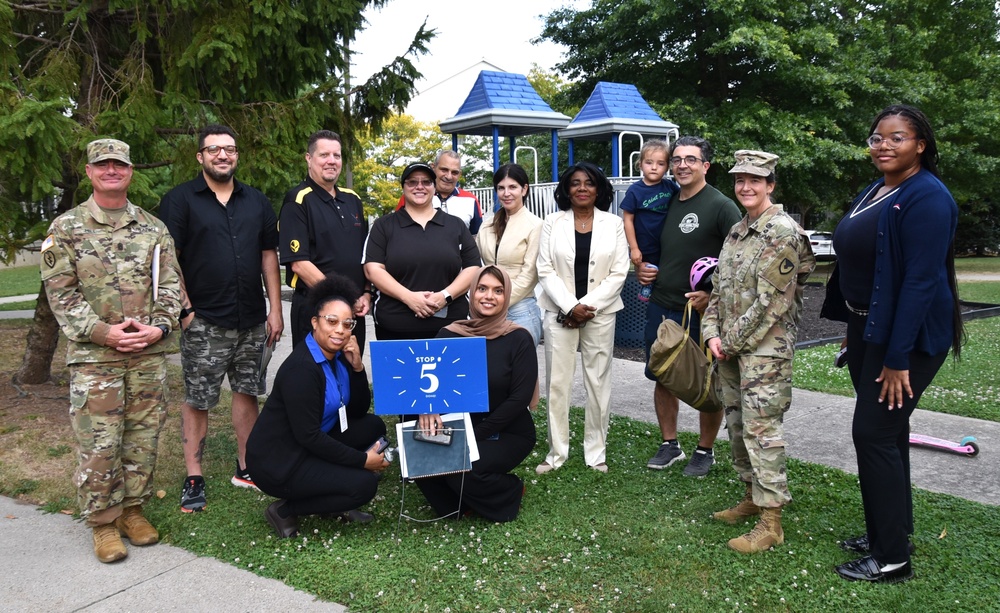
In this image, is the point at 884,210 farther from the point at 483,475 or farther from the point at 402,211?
the point at 402,211

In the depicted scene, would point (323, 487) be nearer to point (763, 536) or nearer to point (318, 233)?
point (318, 233)

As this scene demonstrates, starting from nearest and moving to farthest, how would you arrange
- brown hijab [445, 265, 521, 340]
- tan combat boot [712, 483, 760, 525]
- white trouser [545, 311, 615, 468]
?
tan combat boot [712, 483, 760, 525] < brown hijab [445, 265, 521, 340] < white trouser [545, 311, 615, 468]

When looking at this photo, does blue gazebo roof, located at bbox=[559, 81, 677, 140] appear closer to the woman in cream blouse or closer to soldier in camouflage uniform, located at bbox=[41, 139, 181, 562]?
the woman in cream blouse

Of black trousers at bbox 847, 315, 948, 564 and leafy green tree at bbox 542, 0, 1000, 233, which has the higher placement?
leafy green tree at bbox 542, 0, 1000, 233

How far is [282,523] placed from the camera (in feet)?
12.8

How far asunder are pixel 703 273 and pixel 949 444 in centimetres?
230

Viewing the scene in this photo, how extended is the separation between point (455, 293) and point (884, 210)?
2.57m

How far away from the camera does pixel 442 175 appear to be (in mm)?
5535

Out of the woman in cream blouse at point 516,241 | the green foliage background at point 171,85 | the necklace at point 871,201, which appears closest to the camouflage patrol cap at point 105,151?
the green foliage background at point 171,85

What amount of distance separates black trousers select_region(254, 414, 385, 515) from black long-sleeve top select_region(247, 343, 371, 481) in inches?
1.6

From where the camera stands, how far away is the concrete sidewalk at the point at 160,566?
10.7ft

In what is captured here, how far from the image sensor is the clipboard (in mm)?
3879

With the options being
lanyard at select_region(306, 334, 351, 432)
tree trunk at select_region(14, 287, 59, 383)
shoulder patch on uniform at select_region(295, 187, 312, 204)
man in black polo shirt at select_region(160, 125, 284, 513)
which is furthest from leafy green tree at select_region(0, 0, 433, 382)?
lanyard at select_region(306, 334, 351, 432)

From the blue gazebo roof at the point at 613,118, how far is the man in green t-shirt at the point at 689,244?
10.9m
